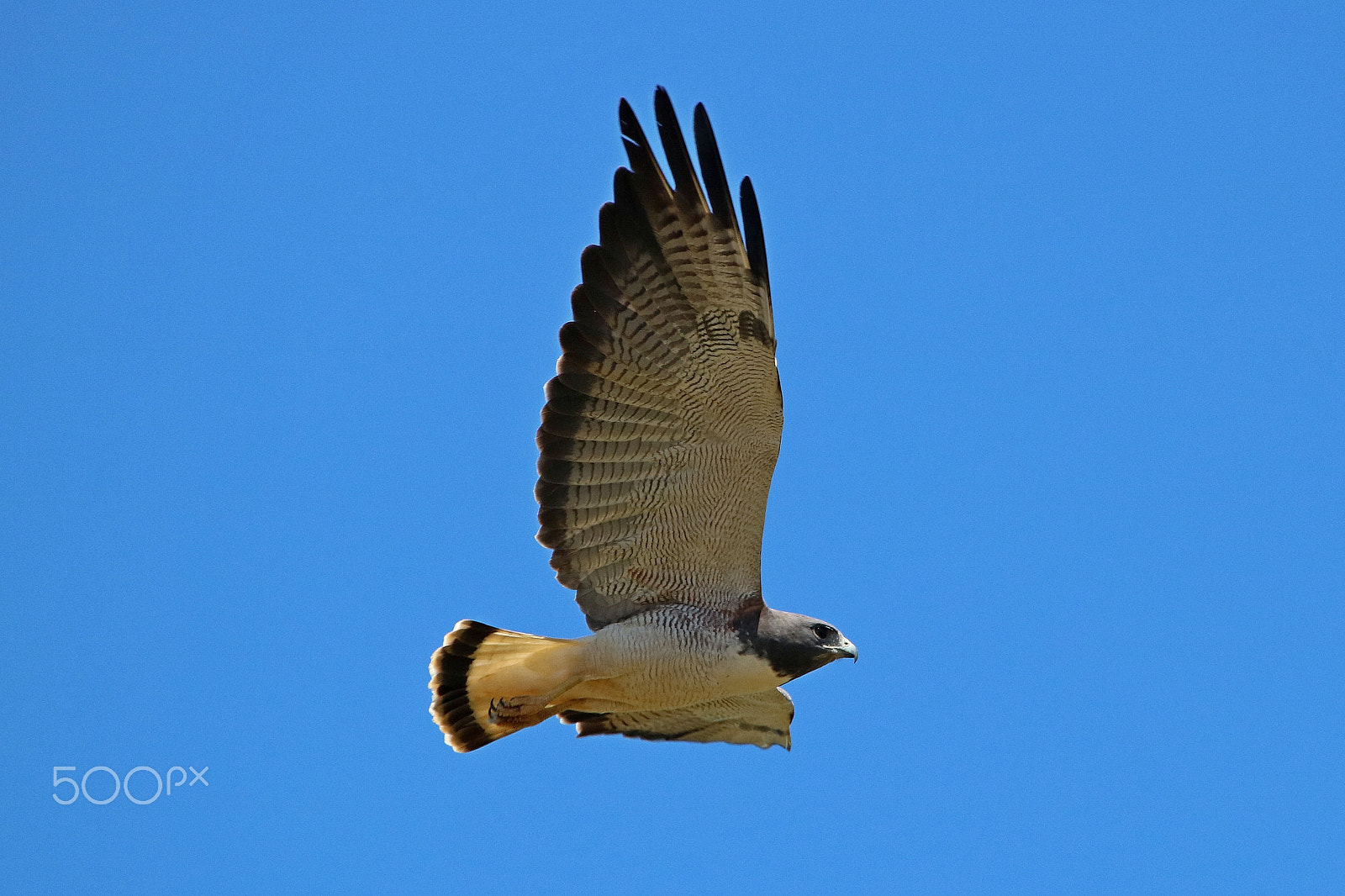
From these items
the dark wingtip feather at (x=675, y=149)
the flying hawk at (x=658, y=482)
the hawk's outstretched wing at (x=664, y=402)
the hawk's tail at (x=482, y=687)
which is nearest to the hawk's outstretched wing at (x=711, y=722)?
the flying hawk at (x=658, y=482)

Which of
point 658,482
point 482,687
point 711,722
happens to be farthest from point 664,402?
point 711,722

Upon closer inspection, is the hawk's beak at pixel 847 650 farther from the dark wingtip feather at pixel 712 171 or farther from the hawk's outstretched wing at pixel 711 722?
the dark wingtip feather at pixel 712 171

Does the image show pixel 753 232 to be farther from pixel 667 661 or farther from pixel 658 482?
pixel 667 661

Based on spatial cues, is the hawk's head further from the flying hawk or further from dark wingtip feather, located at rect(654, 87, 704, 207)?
dark wingtip feather, located at rect(654, 87, 704, 207)

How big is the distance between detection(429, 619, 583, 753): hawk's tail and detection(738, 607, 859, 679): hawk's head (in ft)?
3.88

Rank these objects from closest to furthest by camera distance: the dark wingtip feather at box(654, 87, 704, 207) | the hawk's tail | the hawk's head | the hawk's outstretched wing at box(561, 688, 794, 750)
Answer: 1. the dark wingtip feather at box(654, 87, 704, 207)
2. the hawk's head
3. the hawk's tail
4. the hawk's outstretched wing at box(561, 688, 794, 750)

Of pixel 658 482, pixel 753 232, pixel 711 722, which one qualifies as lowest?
pixel 711 722

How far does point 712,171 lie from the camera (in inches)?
289

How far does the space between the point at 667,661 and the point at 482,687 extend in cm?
119

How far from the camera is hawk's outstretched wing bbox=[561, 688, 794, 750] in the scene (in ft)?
29.8

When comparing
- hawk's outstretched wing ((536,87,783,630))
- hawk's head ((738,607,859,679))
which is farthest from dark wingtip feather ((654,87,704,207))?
hawk's head ((738,607,859,679))

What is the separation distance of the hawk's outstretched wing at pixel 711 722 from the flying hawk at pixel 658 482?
0.05 m

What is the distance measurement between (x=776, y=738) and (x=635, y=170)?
4.08 meters

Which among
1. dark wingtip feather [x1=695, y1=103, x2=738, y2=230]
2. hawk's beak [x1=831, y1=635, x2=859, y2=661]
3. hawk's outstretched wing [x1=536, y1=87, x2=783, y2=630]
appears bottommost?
hawk's beak [x1=831, y1=635, x2=859, y2=661]
